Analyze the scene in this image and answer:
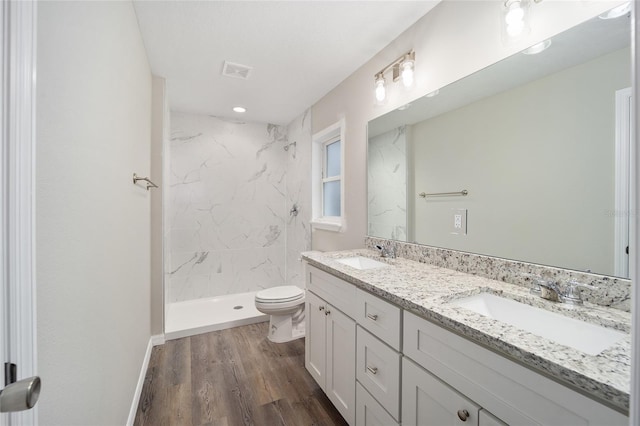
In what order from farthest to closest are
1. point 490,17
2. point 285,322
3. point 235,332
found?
point 235,332, point 285,322, point 490,17

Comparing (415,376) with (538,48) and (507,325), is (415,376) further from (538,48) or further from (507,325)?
(538,48)

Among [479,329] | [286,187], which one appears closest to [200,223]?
[286,187]

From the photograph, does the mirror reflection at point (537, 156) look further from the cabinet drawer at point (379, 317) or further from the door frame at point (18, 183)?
the door frame at point (18, 183)

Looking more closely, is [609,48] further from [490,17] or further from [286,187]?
[286,187]

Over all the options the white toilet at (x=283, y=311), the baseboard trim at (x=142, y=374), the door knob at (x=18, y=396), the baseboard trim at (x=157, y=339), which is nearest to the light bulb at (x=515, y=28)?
the door knob at (x=18, y=396)

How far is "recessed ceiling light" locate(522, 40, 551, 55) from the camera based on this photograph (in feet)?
3.65

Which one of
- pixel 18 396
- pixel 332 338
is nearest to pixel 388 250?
pixel 332 338

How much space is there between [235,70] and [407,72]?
143 cm

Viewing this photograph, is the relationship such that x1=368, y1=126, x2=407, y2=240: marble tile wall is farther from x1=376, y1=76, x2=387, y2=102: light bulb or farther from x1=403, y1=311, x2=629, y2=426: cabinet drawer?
x1=403, y1=311, x2=629, y2=426: cabinet drawer

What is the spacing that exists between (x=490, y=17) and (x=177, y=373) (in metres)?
2.99

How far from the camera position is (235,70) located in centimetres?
226

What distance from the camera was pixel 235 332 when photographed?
108 inches

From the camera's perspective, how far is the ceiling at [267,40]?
5.21 feet

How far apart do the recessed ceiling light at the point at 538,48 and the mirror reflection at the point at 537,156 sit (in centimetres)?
1
